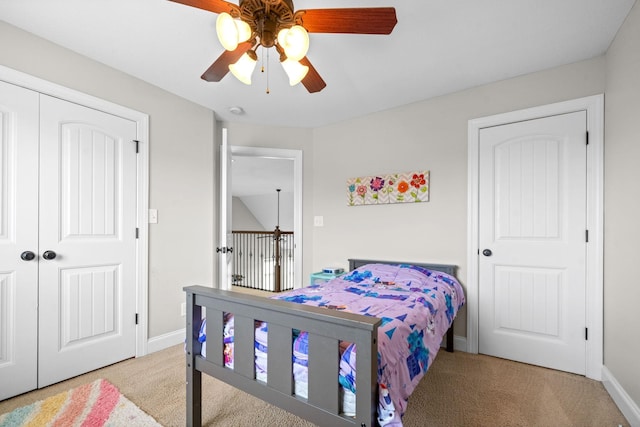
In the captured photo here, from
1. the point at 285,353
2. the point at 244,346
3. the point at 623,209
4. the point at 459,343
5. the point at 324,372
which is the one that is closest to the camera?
the point at 324,372

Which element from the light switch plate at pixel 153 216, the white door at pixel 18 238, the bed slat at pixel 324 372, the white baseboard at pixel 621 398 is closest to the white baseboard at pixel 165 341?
the white door at pixel 18 238

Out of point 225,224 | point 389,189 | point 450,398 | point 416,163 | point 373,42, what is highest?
point 373,42

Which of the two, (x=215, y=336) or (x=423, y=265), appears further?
(x=423, y=265)

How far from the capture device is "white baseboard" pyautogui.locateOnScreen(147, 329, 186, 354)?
8.52ft

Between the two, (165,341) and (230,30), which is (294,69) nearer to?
(230,30)

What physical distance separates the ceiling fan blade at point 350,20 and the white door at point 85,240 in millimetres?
1876

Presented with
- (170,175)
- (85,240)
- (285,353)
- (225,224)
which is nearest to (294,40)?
(285,353)

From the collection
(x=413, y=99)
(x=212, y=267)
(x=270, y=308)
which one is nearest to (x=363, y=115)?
(x=413, y=99)

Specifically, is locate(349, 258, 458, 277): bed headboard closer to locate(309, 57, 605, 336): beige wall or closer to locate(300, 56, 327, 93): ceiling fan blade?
locate(309, 57, 605, 336): beige wall

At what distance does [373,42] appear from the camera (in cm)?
201

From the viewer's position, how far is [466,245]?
8.80 ft

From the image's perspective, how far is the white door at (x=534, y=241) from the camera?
88.9 inches

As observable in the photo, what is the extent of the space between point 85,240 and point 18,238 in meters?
0.36

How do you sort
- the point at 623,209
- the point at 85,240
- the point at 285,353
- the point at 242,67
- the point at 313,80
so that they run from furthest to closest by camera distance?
the point at 85,240
the point at 623,209
the point at 313,80
the point at 242,67
the point at 285,353
